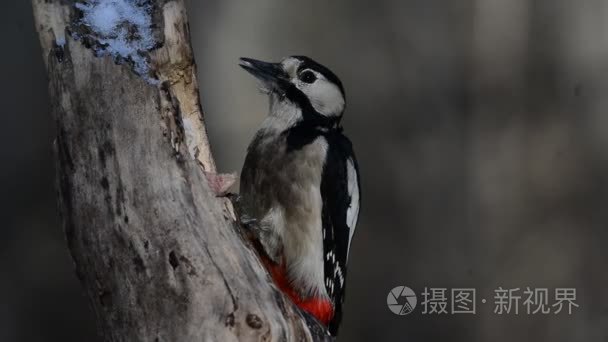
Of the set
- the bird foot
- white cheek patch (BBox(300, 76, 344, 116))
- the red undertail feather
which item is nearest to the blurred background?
white cheek patch (BBox(300, 76, 344, 116))

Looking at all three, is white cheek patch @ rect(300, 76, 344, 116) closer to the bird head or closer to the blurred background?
the bird head

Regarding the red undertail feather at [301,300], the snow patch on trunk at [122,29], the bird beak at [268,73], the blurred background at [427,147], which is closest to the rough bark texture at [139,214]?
the snow patch on trunk at [122,29]

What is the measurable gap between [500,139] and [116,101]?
2180 millimetres

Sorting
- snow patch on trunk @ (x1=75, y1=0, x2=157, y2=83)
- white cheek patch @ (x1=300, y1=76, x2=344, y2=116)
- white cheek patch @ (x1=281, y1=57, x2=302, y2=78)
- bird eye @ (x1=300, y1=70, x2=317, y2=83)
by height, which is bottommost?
white cheek patch @ (x1=300, y1=76, x2=344, y2=116)

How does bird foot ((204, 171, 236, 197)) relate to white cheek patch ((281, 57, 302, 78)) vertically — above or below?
below

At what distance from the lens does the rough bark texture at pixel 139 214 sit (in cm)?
176

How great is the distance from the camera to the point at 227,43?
3.55 meters

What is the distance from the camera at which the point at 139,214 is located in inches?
69.8

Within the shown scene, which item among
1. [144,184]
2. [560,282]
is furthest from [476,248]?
[144,184]

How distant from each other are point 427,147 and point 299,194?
1263mm

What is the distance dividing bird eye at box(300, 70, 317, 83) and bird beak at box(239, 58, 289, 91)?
50 mm

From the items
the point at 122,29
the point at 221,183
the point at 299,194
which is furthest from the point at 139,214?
the point at 299,194

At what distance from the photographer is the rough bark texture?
69.2 inches

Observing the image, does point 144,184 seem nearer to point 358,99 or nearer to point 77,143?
point 77,143
